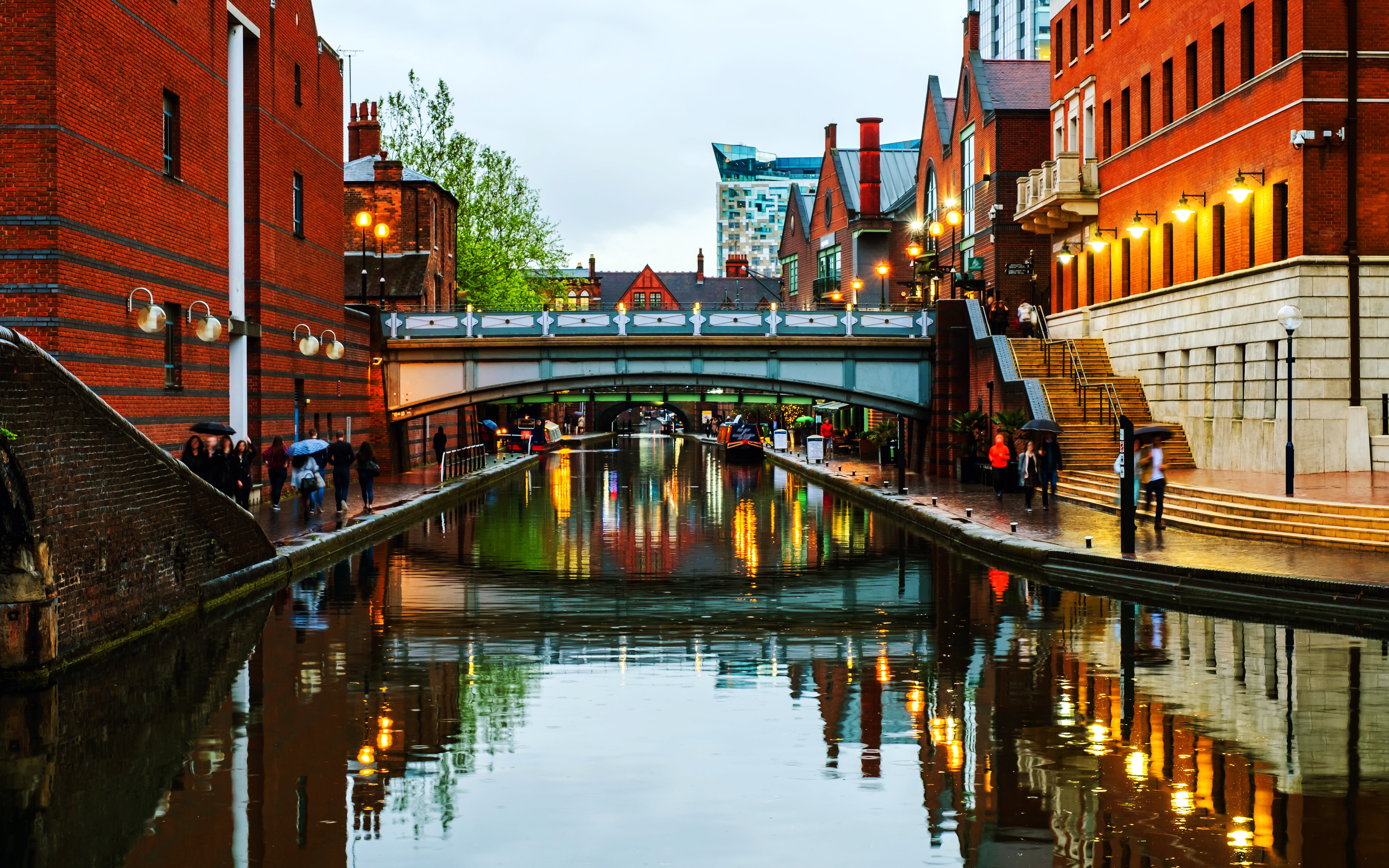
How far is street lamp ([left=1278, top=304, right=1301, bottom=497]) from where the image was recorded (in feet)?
73.7

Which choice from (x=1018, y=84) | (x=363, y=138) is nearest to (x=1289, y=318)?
(x=1018, y=84)

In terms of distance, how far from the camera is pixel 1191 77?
32.3 m

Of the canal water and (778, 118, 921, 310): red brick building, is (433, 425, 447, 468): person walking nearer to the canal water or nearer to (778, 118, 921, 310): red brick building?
(778, 118, 921, 310): red brick building

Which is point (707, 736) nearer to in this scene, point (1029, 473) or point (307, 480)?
point (307, 480)

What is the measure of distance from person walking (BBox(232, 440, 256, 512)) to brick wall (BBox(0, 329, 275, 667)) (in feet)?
25.3

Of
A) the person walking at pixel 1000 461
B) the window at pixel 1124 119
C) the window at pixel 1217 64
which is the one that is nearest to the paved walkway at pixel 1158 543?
the person walking at pixel 1000 461

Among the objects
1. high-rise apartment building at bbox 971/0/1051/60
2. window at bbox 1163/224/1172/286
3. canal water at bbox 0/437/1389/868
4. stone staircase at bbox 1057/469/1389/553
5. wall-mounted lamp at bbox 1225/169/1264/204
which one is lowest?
canal water at bbox 0/437/1389/868

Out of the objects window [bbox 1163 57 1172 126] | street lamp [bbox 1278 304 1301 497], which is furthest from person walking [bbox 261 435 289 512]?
window [bbox 1163 57 1172 126]

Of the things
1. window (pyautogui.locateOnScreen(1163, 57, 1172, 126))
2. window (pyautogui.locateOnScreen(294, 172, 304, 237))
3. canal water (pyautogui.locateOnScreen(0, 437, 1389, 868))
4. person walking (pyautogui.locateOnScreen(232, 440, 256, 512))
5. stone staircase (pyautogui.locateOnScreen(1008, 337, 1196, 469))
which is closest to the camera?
canal water (pyautogui.locateOnScreen(0, 437, 1389, 868))

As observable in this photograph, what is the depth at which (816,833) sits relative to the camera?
24.3ft

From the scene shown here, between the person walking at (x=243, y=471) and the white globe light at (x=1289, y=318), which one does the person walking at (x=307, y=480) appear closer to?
the person walking at (x=243, y=471)

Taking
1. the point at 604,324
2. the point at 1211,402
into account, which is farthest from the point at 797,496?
the point at 1211,402

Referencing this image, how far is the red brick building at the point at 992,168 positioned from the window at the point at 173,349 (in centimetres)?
2582

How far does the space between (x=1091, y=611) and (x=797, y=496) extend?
71.3ft
